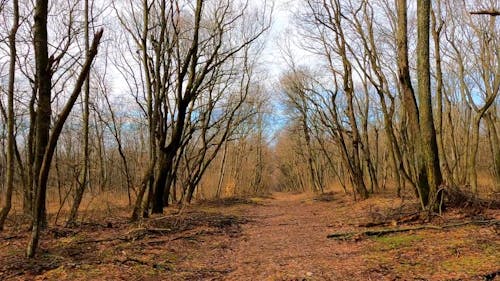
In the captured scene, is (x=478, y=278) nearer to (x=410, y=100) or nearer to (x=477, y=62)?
(x=410, y=100)

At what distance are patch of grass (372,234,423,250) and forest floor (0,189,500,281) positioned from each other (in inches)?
0.7

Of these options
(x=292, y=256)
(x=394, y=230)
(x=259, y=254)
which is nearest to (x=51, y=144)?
(x=259, y=254)

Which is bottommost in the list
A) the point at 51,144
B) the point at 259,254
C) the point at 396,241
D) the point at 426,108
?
the point at 259,254

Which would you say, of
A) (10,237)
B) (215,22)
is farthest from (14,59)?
(215,22)

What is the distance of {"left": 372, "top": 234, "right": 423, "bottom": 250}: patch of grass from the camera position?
631cm

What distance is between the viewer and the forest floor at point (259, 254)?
508 cm

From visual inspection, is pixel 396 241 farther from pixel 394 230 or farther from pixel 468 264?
pixel 468 264

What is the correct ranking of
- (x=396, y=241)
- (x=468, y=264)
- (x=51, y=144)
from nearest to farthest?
(x=468, y=264) < (x=51, y=144) < (x=396, y=241)

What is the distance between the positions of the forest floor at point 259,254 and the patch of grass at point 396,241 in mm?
17

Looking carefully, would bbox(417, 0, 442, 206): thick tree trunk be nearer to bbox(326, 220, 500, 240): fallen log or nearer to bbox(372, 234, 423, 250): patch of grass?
bbox(326, 220, 500, 240): fallen log

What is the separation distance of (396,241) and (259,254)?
98.4 inches

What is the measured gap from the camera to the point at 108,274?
212 inches

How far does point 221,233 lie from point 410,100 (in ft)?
18.8

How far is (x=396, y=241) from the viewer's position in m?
6.60
